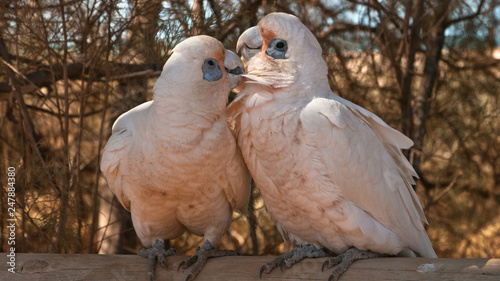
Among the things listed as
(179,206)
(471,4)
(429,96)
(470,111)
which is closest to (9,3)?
(179,206)

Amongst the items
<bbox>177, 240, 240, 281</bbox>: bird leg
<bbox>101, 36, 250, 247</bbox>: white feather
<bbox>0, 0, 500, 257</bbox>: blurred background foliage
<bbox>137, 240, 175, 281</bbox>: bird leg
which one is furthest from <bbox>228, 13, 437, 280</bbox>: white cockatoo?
<bbox>0, 0, 500, 257</bbox>: blurred background foliage

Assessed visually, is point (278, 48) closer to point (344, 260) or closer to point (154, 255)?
point (344, 260)

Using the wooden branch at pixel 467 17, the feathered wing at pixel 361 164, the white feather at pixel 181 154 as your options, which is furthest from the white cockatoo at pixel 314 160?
the wooden branch at pixel 467 17

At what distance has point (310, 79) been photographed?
194 cm

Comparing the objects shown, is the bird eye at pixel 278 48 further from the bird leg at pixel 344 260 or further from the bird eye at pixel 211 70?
the bird leg at pixel 344 260

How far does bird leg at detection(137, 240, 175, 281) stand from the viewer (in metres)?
1.96

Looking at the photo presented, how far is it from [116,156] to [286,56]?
75 centimetres

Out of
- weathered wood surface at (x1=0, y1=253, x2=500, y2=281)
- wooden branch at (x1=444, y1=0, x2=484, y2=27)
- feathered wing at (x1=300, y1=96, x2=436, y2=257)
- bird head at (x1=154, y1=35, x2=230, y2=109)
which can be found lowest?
weathered wood surface at (x1=0, y1=253, x2=500, y2=281)

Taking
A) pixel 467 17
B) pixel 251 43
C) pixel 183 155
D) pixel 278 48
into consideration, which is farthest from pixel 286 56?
pixel 467 17

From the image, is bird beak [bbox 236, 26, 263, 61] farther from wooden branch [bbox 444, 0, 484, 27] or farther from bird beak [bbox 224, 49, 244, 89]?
wooden branch [bbox 444, 0, 484, 27]

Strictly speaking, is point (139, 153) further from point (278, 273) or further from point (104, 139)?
point (104, 139)

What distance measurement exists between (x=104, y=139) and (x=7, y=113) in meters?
0.70

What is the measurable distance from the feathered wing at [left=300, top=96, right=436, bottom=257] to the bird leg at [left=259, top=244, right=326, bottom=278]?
0.25 m

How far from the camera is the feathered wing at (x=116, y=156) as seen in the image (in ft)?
6.54
